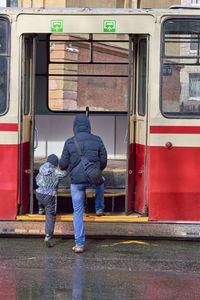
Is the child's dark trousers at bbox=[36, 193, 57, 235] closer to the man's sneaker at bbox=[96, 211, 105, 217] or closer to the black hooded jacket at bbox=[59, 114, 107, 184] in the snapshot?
the black hooded jacket at bbox=[59, 114, 107, 184]

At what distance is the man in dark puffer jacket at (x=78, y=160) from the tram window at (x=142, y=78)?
111cm

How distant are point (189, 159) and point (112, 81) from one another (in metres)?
3.89

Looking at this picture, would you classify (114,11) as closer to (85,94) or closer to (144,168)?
(144,168)

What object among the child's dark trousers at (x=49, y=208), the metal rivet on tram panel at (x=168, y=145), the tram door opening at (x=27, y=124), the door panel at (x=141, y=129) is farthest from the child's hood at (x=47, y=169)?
the metal rivet on tram panel at (x=168, y=145)

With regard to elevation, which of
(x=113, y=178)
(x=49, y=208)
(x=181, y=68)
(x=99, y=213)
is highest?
(x=181, y=68)

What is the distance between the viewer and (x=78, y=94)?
12.1 m

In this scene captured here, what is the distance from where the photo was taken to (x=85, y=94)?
40.4ft

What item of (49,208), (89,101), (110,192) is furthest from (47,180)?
(89,101)

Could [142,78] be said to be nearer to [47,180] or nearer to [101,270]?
[47,180]

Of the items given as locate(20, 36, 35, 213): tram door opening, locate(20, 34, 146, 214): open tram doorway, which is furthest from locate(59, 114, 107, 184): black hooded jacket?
locate(20, 36, 35, 213): tram door opening

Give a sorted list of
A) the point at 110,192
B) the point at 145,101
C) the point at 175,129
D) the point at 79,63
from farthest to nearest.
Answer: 1. the point at 79,63
2. the point at 110,192
3. the point at 145,101
4. the point at 175,129

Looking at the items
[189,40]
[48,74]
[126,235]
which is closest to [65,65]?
[48,74]

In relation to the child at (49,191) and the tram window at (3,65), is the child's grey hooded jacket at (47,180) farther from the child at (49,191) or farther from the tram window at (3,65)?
the tram window at (3,65)

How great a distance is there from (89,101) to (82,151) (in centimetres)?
452
